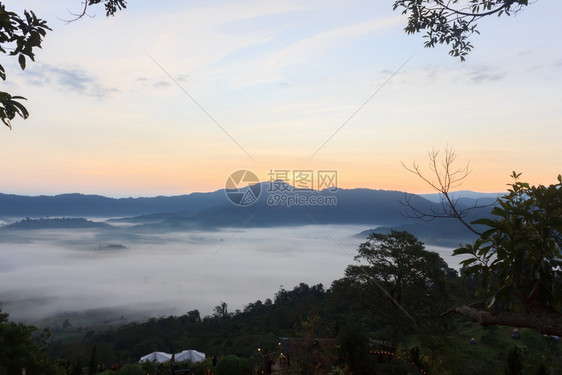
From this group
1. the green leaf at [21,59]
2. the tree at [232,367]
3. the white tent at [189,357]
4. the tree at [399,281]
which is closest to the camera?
the green leaf at [21,59]

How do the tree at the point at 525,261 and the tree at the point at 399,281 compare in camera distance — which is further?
the tree at the point at 399,281

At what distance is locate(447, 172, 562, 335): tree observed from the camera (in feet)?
10.2

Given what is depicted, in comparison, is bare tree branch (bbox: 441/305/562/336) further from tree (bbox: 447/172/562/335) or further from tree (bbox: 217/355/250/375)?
tree (bbox: 217/355/250/375)

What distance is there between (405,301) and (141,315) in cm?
17134

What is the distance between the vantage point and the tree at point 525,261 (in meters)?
3.10

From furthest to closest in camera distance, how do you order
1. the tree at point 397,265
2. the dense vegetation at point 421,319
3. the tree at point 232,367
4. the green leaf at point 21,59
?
1. the tree at point 397,265
2. the tree at point 232,367
3. the green leaf at point 21,59
4. the dense vegetation at point 421,319

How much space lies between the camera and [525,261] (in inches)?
121

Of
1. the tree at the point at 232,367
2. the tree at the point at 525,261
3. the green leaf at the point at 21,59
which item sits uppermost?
the green leaf at the point at 21,59

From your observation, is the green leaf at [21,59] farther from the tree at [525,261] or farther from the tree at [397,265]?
the tree at [397,265]

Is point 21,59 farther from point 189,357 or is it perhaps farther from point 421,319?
point 189,357

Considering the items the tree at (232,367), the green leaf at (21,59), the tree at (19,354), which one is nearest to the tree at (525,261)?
the green leaf at (21,59)

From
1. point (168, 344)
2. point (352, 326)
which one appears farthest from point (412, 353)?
point (168, 344)

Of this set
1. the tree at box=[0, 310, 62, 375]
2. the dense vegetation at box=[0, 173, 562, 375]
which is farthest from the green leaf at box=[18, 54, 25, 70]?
the tree at box=[0, 310, 62, 375]

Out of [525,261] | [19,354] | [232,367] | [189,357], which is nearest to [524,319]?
[525,261]
